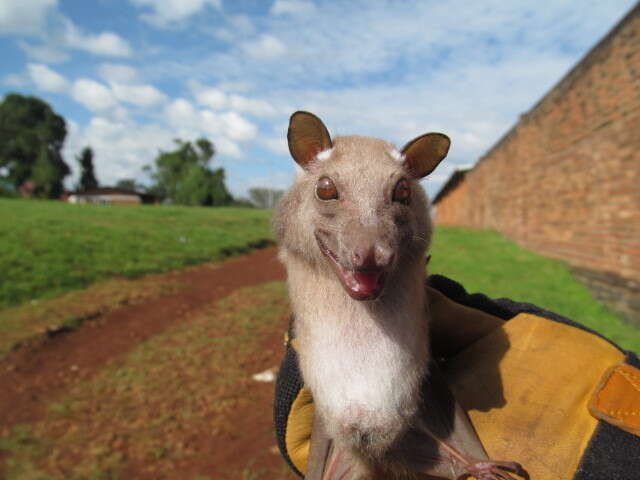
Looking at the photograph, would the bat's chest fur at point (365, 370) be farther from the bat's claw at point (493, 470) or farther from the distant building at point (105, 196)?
the distant building at point (105, 196)

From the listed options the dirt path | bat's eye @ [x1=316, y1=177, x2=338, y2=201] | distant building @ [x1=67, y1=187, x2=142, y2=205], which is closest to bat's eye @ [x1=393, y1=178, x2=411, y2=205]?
bat's eye @ [x1=316, y1=177, x2=338, y2=201]

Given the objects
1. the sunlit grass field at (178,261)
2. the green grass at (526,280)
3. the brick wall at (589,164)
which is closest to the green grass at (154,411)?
the sunlit grass field at (178,261)

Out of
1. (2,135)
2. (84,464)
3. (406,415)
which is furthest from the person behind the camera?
(2,135)

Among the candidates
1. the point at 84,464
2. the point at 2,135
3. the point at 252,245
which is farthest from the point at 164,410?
the point at 2,135

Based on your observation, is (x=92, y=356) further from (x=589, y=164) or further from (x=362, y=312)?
(x=589, y=164)

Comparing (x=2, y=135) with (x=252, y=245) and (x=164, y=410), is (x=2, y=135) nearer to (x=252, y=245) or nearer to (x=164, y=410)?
(x=252, y=245)

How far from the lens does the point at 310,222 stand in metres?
1.90

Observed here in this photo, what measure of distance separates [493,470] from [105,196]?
96.7 metres

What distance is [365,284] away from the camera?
5.39 ft

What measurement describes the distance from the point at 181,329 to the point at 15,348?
9.88 ft

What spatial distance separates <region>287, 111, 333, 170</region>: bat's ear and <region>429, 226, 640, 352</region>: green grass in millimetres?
6065

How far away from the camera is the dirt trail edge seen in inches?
255

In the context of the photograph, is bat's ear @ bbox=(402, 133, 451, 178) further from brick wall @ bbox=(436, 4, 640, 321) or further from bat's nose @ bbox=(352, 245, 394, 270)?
brick wall @ bbox=(436, 4, 640, 321)

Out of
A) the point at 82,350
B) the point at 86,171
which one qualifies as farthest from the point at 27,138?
the point at 82,350
